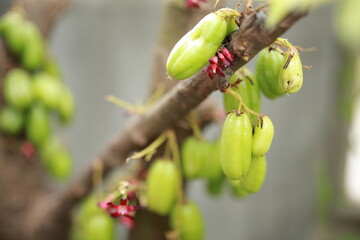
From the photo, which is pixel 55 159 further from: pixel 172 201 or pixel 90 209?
pixel 172 201

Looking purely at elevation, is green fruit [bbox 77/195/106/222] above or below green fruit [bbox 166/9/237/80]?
above

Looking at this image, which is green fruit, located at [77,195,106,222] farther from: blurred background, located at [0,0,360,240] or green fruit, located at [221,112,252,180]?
blurred background, located at [0,0,360,240]

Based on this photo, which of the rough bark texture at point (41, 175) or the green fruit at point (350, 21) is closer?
the green fruit at point (350, 21)

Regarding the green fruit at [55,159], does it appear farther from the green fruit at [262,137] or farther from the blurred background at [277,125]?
the green fruit at [262,137]

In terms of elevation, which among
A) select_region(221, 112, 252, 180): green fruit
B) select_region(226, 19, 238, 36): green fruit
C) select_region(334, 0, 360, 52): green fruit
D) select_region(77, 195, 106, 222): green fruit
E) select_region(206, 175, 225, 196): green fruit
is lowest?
select_region(334, 0, 360, 52): green fruit

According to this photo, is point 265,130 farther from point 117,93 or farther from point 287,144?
point 117,93

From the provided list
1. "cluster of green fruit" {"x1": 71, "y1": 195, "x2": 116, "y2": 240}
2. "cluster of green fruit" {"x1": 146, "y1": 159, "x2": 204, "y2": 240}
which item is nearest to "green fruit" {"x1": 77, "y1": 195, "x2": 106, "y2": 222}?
"cluster of green fruit" {"x1": 71, "y1": 195, "x2": 116, "y2": 240}

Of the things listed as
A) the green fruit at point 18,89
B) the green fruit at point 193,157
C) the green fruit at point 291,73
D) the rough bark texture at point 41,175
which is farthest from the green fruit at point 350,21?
the green fruit at point 18,89

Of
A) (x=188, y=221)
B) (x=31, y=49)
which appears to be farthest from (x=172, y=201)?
(x=31, y=49)
